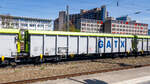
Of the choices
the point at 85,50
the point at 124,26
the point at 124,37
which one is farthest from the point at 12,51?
the point at 124,26

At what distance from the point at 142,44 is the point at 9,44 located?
1675 cm

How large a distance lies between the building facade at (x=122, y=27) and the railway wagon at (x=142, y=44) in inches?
3895

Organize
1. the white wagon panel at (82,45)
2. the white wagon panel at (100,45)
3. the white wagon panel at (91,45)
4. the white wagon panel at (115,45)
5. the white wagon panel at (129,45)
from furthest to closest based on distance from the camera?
the white wagon panel at (129,45) → the white wagon panel at (115,45) → the white wagon panel at (100,45) → the white wagon panel at (91,45) → the white wagon panel at (82,45)

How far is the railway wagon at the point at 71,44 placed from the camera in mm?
12250

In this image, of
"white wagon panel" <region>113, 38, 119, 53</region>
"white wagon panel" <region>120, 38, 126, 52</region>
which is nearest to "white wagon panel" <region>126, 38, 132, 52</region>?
"white wagon panel" <region>120, 38, 126, 52</region>

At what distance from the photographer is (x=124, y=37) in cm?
1788

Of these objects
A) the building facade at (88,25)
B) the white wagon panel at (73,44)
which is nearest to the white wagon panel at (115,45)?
the white wagon panel at (73,44)

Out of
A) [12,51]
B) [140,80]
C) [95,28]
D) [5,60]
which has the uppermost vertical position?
[95,28]

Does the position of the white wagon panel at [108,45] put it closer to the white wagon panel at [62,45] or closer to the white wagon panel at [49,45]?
the white wagon panel at [62,45]

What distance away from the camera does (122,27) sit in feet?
413

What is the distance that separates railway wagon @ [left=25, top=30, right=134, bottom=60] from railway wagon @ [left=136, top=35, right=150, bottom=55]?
1465mm

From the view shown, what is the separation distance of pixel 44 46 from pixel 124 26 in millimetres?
123146

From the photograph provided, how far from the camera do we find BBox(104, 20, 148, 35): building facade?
120 metres

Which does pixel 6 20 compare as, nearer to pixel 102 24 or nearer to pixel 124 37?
pixel 124 37
